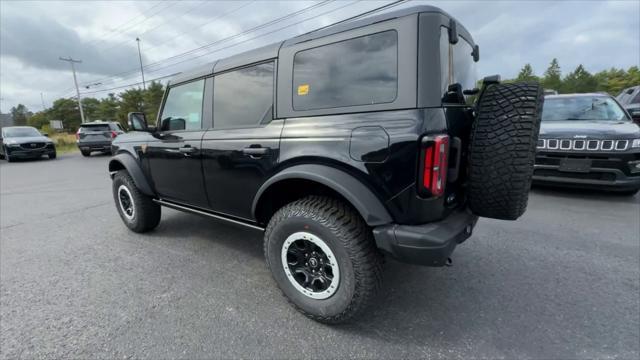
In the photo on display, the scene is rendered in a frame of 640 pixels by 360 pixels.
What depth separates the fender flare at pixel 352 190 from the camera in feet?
5.88

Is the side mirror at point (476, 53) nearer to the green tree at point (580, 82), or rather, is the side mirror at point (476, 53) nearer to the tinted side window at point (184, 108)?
the tinted side window at point (184, 108)

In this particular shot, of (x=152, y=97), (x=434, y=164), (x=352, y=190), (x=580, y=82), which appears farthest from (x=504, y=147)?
(x=580, y=82)

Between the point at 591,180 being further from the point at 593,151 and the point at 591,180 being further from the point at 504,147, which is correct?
the point at 504,147

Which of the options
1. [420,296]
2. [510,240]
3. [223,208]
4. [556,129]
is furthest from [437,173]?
[556,129]

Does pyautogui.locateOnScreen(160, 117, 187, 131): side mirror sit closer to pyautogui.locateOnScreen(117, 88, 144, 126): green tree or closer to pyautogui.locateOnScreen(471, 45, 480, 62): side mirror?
pyautogui.locateOnScreen(471, 45, 480, 62): side mirror

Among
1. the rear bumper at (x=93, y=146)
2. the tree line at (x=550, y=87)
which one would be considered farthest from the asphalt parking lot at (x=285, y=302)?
the tree line at (x=550, y=87)

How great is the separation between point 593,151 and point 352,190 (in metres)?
4.48

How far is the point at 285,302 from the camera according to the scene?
2346 millimetres

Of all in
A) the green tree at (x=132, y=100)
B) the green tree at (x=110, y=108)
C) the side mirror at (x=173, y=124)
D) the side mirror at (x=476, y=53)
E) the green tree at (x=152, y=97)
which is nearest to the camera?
the side mirror at (x=476, y=53)

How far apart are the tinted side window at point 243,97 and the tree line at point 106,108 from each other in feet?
Answer: 123

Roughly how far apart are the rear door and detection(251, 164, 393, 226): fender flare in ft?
1.24

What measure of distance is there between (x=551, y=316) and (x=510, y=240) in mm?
1354

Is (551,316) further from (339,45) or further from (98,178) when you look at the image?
(98,178)

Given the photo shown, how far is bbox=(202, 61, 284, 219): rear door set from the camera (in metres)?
2.30
